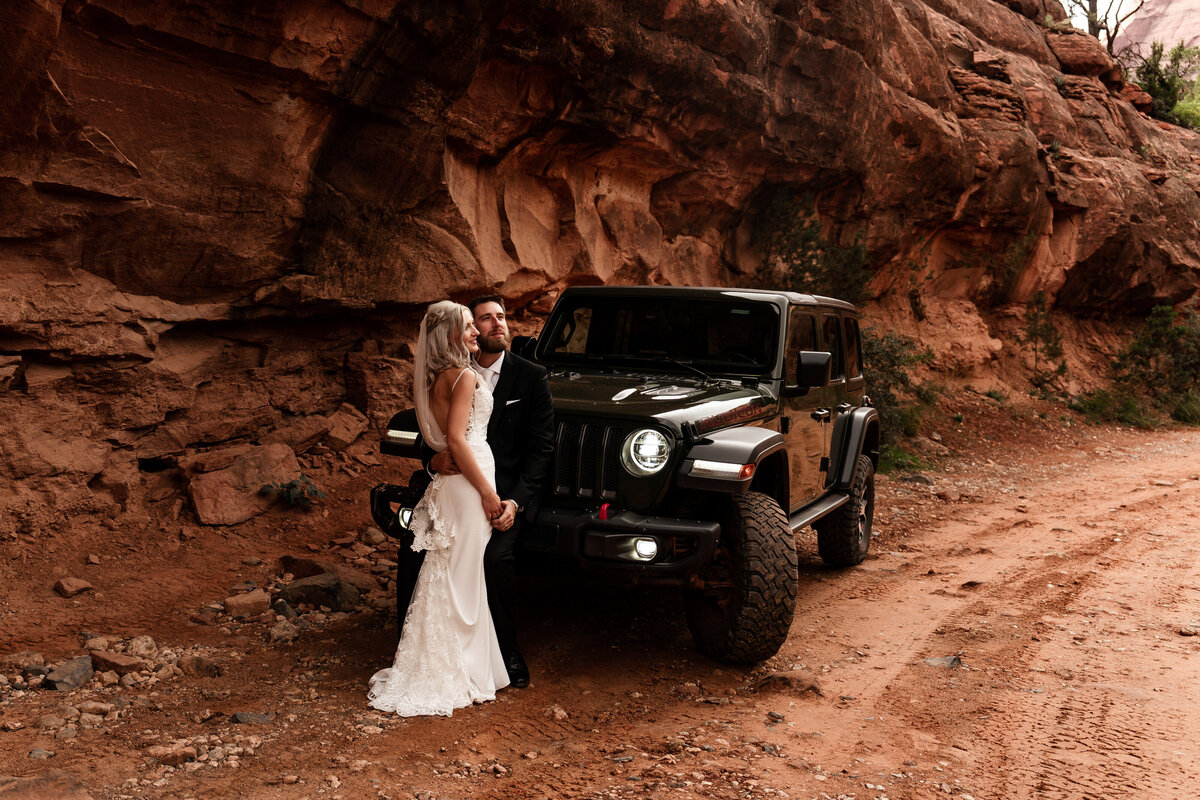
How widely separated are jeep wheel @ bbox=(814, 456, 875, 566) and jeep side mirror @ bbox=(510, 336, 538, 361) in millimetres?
2584

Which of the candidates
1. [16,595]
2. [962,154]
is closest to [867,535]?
[16,595]

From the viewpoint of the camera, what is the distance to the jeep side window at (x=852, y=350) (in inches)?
284

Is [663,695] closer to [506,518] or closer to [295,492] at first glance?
[506,518]

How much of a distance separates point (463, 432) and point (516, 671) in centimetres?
125

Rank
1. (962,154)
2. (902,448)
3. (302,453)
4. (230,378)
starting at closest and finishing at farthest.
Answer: (230,378), (302,453), (902,448), (962,154)

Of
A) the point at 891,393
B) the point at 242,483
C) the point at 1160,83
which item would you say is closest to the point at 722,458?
the point at 242,483

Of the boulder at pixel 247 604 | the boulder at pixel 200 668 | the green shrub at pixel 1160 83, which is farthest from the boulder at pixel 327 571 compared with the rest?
the green shrub at pixel 1160 83

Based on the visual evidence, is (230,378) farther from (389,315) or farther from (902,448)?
(902,448)

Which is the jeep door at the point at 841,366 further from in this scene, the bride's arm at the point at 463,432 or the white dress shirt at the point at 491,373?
the bride's arm at the point at 463,432

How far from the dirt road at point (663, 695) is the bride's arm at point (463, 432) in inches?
30.8

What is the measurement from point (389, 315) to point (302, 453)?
5.14 ft

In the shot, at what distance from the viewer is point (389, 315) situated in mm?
8766

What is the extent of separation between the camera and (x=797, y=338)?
605 centimetres

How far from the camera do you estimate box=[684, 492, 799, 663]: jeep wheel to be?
4.62 metres
